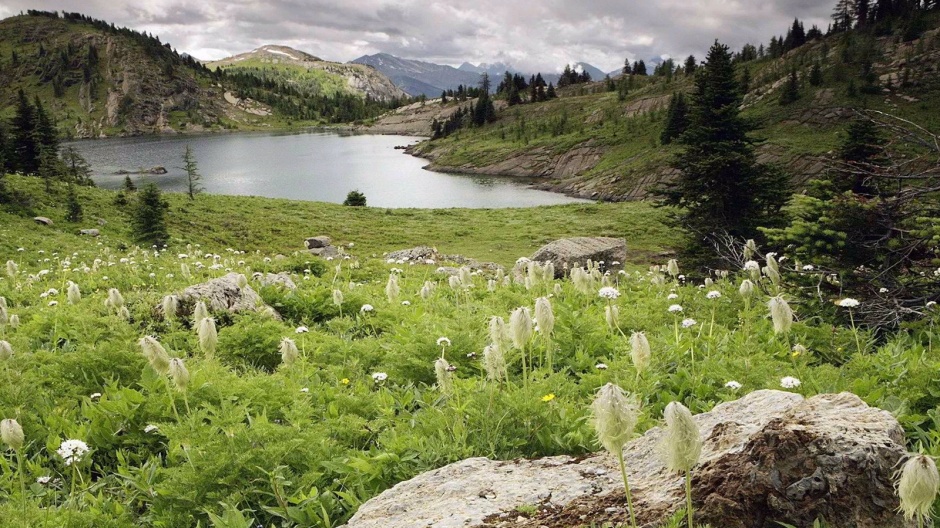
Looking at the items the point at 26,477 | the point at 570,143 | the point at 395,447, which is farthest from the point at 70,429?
the point at 570,143

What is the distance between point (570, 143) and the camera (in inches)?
5017

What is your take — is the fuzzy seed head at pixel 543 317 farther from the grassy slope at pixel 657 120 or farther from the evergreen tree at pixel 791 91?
the evergreen tree at pixel 791 91

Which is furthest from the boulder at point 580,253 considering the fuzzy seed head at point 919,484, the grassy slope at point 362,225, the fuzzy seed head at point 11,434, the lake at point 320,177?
the lake at point 320,177

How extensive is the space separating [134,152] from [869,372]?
7376 inches

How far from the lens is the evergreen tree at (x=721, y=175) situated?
25547mm

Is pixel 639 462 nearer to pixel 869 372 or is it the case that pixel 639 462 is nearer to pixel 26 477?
pixel 869 372

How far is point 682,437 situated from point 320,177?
112794 mm

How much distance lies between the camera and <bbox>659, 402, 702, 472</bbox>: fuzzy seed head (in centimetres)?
269

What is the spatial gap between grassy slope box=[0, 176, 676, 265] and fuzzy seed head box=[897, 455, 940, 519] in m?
33.6

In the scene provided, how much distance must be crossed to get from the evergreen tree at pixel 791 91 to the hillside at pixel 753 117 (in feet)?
4.32

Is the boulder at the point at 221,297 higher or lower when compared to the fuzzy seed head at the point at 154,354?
lower

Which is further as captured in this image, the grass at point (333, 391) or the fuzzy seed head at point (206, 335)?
the fuzzy seed head at point (206, 335)

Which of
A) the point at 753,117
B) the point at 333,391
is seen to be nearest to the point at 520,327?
the point at 333,391

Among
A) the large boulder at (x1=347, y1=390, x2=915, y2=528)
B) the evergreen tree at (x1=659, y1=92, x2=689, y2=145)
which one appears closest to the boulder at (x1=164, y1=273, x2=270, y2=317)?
the large boulder at (x1=347, y1=390, x2=915, y2=528)
